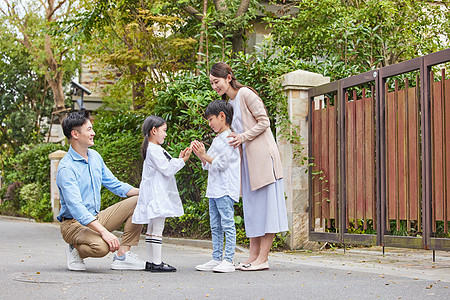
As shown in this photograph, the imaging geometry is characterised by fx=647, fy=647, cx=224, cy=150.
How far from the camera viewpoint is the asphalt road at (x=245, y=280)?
467 cm

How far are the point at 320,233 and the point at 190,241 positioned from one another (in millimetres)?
2317

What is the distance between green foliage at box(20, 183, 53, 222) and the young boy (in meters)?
13.9

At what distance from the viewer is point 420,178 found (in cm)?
693

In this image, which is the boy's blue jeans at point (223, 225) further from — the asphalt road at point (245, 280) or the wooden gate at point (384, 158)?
the wooden gate at point (384, 158)

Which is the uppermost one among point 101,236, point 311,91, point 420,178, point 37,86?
point 37,86

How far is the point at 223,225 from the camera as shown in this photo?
602 cm

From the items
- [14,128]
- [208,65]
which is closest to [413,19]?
[208,65]

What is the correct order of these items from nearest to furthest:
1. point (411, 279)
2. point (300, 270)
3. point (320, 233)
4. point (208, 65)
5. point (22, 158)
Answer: point (411, 279)
point (300, 270)
point (320, 233)
point (208, 65)
point (22, 158)

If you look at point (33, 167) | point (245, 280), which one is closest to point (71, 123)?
point (245, 280)

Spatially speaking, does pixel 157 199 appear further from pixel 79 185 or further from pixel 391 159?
pixel 391 159

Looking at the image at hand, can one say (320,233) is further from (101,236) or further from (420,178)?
(101,236)

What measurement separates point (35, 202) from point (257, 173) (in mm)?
16083

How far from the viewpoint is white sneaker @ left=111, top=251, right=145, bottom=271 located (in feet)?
20.4

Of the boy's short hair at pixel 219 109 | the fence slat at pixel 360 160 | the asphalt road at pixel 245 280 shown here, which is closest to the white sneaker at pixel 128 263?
the asphalt road at pixel 245 280
